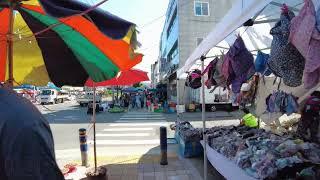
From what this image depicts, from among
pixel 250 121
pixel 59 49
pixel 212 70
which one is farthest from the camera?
pixel 250 121

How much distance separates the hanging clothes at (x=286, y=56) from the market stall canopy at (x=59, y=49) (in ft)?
5.40

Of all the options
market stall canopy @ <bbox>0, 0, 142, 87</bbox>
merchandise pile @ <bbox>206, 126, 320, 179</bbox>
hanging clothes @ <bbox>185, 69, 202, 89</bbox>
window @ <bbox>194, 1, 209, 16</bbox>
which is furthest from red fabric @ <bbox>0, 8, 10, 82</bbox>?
window @ <bbox>194, 1, 209, 16</bbox>

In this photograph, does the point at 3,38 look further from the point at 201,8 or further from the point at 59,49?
the point at 201,8

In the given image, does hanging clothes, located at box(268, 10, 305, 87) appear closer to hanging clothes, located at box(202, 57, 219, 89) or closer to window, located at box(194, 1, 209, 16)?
hanging clothes, located at box(202, 57, 219, 89)

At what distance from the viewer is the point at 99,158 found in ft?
32.1

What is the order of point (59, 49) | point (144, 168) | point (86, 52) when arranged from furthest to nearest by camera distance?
point (144, 168), point (59, 49), point (86, 52)

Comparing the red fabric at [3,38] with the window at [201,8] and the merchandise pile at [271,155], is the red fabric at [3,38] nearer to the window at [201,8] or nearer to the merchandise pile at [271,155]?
the merchandise pile at [271,155]

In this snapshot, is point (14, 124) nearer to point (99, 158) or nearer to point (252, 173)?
point (252, 173)

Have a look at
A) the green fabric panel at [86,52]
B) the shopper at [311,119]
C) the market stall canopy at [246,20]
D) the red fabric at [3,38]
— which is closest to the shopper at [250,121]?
the market stall canopy at [246,20]

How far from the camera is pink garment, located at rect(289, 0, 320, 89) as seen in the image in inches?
118

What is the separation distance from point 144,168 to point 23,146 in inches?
286

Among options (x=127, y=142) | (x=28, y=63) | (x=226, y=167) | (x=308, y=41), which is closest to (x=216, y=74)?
(x=226, y=167)

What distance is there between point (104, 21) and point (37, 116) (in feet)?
Result: 6.03

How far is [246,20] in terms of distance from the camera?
4.06m
